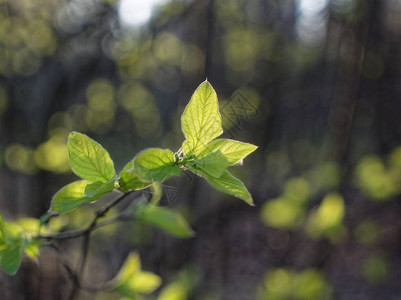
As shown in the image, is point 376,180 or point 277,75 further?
point 277,75

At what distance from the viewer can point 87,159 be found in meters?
0.57

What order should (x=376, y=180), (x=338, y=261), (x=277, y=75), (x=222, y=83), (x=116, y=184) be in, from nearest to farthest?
(x=116, y=184)
(x=376, y=180)
(x=277, y=75)
(x=338, y=261)
(x=222, y=83)

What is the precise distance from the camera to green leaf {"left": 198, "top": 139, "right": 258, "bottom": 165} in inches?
21.2

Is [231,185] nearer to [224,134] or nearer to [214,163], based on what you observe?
[214,163]

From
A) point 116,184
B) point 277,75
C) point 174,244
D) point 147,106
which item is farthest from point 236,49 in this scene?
point 116,184

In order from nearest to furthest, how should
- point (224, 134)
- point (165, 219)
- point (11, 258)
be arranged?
point (11, 258)
point (165, 219)
point (224, 134)

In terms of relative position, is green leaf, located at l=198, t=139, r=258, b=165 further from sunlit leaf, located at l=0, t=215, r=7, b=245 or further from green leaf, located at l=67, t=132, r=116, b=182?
sunlit leaf, located at l=0, t=215, r=7, b=245

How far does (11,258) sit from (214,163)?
0.39 metres

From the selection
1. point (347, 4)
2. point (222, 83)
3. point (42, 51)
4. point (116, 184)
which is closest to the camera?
point (116, 184)

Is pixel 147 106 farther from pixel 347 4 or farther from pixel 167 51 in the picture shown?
pixel 347 4

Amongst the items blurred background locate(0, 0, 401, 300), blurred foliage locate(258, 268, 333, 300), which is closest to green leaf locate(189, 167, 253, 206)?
blurred background locate(0, 0, 401, 300)

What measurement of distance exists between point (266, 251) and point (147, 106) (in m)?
2.80

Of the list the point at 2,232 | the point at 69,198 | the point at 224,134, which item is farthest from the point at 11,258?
the point at 224,134

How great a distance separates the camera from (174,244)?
2.72 metres
